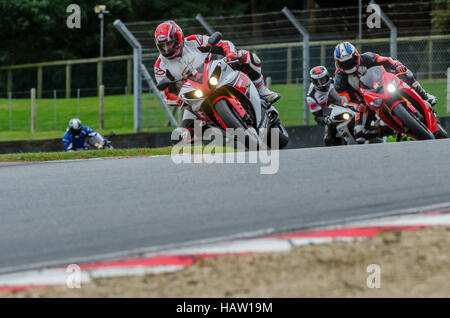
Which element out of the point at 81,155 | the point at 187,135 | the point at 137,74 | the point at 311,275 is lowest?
the point at 311,275

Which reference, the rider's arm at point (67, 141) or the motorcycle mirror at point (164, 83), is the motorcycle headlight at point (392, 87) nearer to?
the motorcycle mirror at point (164, 83)

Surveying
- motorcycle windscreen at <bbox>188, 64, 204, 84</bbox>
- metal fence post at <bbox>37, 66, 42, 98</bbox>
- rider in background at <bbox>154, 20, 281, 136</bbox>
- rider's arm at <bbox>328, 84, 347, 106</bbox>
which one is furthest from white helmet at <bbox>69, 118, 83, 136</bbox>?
metal fence post at <bbox>37, 66, 42, 98</bbox>

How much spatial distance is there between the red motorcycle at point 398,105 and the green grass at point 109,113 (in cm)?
673

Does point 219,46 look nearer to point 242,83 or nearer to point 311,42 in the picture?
point 242,83

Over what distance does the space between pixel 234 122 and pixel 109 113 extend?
1805cm

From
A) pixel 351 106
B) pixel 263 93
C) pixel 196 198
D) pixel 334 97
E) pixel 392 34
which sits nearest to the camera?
pixel 196 198

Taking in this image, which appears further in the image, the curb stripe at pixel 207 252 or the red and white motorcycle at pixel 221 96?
the red and white motorcycle at pixel 221 96

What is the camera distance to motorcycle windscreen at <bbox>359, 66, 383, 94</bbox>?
8.97m

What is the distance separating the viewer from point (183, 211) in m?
4.64

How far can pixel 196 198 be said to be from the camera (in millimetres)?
4961

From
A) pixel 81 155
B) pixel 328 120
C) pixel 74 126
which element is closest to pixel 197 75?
pixel 328 120

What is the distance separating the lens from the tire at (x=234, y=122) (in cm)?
828

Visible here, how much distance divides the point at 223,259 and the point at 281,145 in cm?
622

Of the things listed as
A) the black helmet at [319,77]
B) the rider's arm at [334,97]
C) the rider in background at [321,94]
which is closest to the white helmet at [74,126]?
the rider in background at [321,94]
